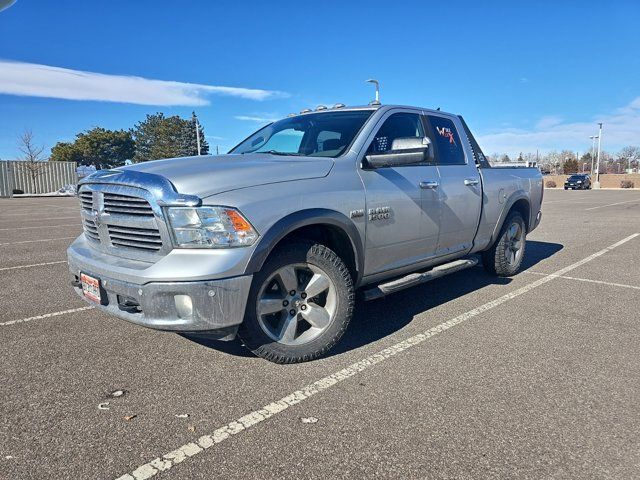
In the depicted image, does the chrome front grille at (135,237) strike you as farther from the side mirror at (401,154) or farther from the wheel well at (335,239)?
the side mirror at (401,154)

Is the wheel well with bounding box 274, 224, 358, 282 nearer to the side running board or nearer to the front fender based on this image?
the front fender

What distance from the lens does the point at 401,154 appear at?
11.7 ft

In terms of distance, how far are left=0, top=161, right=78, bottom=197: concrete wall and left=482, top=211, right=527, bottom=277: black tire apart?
43.0 metres

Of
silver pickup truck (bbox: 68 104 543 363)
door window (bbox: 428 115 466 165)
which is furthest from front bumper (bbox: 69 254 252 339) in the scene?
door window (bbox: 428 115 466 165)

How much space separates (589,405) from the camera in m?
2.71

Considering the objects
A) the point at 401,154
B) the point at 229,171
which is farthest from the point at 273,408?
the point at 401,154

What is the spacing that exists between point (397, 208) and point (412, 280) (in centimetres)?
63

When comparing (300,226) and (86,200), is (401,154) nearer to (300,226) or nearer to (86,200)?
(300,226)

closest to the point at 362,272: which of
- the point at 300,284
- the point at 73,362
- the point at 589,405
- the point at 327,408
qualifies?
the point at 300,284

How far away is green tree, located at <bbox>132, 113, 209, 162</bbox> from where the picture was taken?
66650mm

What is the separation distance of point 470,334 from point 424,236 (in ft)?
3.05

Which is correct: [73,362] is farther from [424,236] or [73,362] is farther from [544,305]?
[544,305]

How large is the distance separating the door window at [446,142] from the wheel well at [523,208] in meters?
1.34

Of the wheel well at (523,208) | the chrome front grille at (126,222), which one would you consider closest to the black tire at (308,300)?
the chrome front grille at (126,222)
